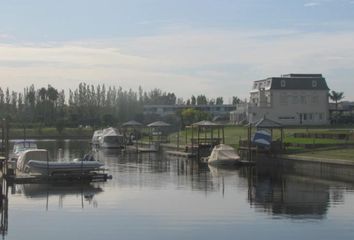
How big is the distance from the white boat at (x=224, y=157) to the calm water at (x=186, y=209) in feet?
30.5

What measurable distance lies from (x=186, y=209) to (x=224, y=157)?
1137 inches

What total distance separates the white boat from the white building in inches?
2081

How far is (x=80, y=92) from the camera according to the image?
192 m

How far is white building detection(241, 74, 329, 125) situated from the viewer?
391ft

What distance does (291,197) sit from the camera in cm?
4100

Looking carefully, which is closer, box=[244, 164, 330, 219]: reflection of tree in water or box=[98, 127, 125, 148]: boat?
box=[244, 164, 330, 219]: reflection of tree in water

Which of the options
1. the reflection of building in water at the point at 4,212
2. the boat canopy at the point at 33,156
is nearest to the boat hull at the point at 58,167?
the boat canopy at the point at 33,156

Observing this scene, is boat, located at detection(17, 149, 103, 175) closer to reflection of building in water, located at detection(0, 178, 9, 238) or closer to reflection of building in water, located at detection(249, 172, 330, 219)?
reflection of building in water, located at detection(0, 178, 9, 238)

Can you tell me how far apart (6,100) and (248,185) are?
143m

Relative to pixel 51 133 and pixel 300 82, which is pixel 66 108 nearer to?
pixel 51 133

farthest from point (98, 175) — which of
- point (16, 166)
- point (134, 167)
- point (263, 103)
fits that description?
point (263, 103)

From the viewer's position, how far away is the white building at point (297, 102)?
11912cm

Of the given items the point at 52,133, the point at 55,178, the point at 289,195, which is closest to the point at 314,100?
the point at 52,133

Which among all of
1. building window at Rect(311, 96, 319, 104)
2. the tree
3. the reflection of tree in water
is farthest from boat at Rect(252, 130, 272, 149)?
the tree
